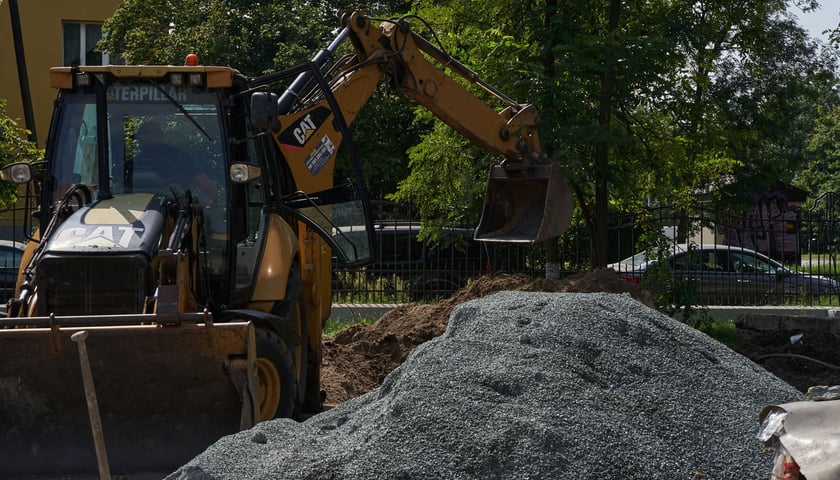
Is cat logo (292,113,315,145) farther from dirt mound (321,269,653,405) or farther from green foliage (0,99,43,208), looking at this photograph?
green foliage (0,99,43,208)

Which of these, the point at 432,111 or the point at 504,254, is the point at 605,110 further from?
the point at 504,254

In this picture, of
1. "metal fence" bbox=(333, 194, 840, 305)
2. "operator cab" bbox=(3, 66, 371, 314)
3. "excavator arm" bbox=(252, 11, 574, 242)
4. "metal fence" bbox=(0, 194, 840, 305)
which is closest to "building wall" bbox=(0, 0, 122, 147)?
"metal fence" bbox=(0, 194, 840, 305)

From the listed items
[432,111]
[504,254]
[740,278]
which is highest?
[432,111]

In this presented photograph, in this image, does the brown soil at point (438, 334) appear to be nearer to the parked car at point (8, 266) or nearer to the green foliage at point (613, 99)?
the green foliage at point (613, 99)

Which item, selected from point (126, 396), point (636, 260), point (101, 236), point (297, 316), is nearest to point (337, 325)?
point (636, 260)

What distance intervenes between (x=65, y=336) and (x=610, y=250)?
40.0 ft

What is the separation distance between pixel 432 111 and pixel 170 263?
180 inches

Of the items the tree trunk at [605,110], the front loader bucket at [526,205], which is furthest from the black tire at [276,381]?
the tree trunk at [605,110]

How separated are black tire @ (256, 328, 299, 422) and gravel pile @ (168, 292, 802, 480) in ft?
2.62

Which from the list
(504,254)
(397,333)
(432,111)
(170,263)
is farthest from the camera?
(504,254)

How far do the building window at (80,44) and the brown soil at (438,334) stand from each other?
17.5 metres

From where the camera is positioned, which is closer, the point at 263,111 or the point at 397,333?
A: the point at 263,111

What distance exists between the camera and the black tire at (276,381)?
7664 millimetres

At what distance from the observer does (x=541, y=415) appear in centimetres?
605
